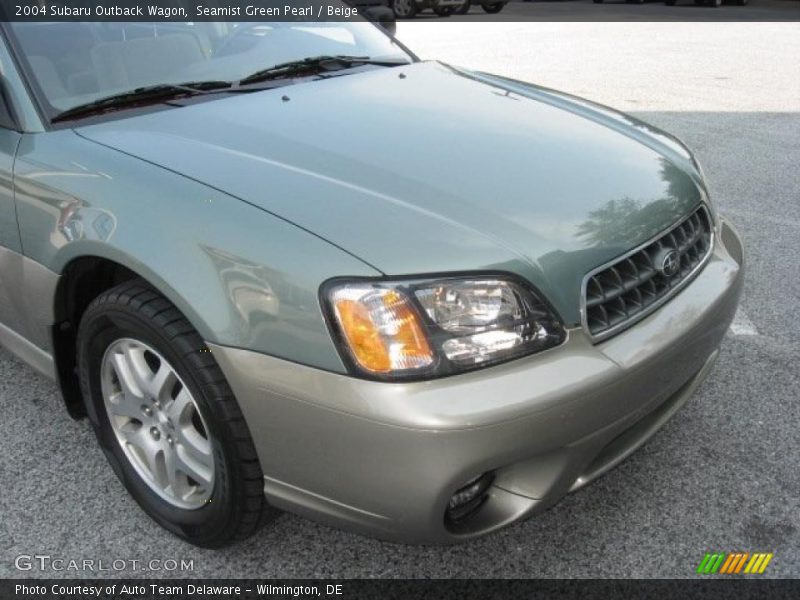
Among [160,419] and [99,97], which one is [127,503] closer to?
[160,419]

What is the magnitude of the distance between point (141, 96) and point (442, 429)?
4.96ft

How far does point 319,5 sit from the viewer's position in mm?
3283

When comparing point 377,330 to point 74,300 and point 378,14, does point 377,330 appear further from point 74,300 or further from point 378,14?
point 378,14

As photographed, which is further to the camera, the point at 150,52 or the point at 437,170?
the point at 150,52

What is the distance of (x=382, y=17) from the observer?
3.68 metres

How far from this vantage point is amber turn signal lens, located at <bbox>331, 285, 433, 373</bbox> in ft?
5.40

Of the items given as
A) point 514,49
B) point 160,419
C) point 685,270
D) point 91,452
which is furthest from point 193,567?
point 514,49

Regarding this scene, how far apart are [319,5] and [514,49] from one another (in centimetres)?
948

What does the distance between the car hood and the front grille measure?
0.04 meters

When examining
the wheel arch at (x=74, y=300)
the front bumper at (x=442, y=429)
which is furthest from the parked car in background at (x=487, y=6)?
the front bumper at (x=442, y=429)

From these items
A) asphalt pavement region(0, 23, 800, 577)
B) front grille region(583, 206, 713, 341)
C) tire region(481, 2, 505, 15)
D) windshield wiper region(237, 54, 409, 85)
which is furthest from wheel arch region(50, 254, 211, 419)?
tire region(481, 2, 505, 15)

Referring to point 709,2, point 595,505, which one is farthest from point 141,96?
point 709,2

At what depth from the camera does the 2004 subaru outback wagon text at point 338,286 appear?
1.66m

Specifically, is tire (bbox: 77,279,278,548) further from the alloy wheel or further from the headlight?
the headlight
